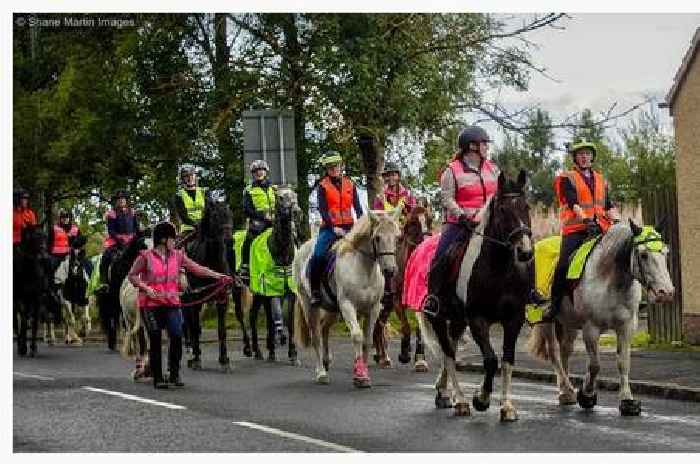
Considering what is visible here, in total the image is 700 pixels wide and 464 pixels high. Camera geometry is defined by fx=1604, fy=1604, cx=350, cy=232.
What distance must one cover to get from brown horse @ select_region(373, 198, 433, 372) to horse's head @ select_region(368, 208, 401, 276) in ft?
8.30

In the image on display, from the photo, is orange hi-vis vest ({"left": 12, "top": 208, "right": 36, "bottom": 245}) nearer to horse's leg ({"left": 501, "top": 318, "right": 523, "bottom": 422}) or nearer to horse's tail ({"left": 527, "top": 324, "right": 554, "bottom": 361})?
horse's tail ({"left": 527, "top": 324, "right": 554, "bottom": 361})

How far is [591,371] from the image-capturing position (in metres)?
15.0

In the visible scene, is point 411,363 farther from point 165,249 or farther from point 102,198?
point 102,198

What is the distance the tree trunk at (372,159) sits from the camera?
24000 mm

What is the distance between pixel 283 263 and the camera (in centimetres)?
2161

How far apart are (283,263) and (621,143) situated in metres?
12.4

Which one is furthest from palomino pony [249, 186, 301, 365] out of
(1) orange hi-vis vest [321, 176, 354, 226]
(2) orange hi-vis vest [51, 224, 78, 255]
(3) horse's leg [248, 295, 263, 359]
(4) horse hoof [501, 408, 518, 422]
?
(4) horse hoof [501, 408, 518, 422]

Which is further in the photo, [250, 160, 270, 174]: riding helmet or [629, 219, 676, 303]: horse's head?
[250, 160, 270, 174]: riding helmet

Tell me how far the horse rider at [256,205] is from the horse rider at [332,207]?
9.57 feet

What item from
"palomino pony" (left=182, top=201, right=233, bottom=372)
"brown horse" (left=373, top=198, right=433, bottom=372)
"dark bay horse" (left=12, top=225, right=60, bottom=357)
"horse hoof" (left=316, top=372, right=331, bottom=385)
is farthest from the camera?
"dark bay horse" (left=12, top=225, right=60, bottom=357)

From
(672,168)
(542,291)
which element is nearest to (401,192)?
(542,291)

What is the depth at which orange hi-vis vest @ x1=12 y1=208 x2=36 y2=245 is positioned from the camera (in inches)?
959

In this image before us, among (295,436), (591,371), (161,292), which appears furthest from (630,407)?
(161,292)

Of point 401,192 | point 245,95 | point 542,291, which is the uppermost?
point 245,95
